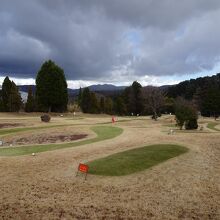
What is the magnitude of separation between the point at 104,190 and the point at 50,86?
62333 millimetres

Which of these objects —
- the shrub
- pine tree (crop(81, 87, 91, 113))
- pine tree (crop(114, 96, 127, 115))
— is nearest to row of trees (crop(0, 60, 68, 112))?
pine tree (crop(81, 87, 91, 113))

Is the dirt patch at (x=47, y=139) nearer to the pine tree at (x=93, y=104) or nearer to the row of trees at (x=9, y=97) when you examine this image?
the row of trees at (x=9, y=97)

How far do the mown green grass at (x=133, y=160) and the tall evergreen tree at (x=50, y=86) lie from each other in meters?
52.2

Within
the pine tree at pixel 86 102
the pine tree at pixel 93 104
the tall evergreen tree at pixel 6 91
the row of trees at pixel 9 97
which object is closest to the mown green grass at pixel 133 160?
the row of trees at pixel 9 97

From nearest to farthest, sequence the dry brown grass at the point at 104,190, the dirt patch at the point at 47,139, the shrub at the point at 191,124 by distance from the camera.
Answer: the dry brown grass at the point at 104,190 < the dirt patch at the point at 47,139 < the shrub at the point at 191,124

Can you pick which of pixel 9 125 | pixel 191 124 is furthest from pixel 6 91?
pixel 191 124

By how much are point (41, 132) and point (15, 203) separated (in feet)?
86.8

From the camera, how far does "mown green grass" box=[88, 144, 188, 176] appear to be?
21.3 m

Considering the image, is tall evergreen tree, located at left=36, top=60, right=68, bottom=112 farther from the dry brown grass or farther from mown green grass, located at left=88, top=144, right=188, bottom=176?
the dry brown grass

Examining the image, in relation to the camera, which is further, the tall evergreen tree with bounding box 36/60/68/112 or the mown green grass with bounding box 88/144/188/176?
the tall evergreen tree with bounding box 36/60/68/112

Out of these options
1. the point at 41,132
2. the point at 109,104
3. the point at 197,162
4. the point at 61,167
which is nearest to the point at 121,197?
the point at 61,167

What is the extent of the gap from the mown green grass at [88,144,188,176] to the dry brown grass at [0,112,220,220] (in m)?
0.74

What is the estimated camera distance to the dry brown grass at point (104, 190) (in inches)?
601

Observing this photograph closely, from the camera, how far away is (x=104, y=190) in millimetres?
18047
